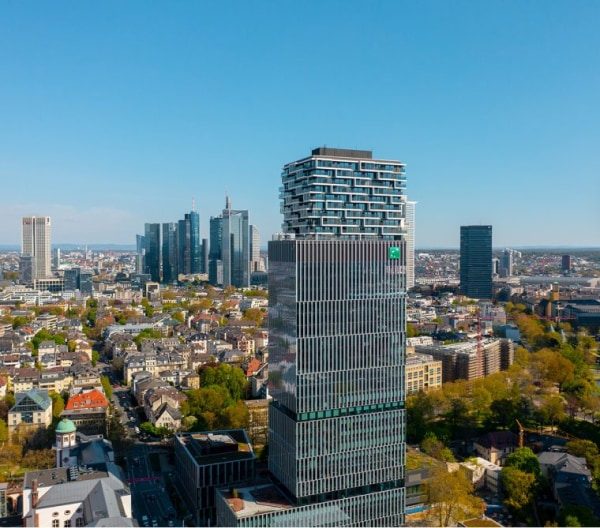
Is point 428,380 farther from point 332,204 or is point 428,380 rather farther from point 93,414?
point 332,204

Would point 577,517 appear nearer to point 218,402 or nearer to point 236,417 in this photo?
point 236,417

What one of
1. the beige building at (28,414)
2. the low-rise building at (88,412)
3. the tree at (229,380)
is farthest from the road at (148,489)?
the tree at (229,380)

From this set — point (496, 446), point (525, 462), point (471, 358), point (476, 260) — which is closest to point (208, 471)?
point (525, 462)

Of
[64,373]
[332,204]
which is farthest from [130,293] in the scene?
[332,204]

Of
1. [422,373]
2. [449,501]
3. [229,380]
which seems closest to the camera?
[449,501]

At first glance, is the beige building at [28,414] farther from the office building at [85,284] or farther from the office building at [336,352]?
the office building at [85,284]

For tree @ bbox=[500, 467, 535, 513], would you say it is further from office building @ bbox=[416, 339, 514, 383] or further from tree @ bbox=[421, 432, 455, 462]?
office building @ bbox=[416, 339, 514, 383]
